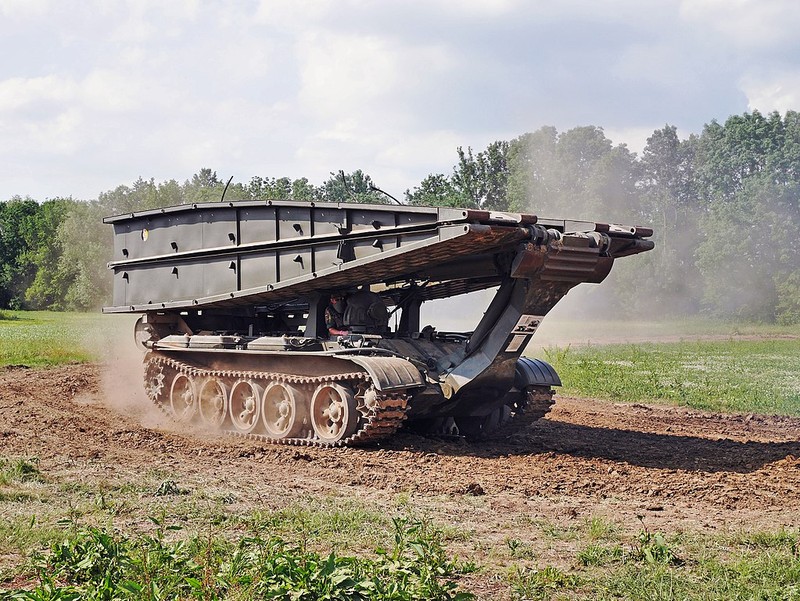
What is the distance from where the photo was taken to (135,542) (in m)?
7.12

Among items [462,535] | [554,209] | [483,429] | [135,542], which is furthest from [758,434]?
[554,209]

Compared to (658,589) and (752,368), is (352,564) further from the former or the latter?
(752,368)

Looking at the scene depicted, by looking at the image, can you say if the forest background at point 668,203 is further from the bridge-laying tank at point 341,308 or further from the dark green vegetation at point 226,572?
the dark green vegetation at point 226,572

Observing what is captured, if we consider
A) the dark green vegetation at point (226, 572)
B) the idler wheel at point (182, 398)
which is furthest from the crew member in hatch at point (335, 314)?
the dark green vegetation at point (226, 572)

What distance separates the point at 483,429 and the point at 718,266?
45163 mm

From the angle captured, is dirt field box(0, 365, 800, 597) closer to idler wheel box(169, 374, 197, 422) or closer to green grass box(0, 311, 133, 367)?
idler wheel box(169, 374, 197, 422)

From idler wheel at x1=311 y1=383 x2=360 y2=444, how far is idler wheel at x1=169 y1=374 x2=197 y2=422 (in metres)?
2.97

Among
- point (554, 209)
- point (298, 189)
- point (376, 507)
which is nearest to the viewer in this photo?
point (376, 507)

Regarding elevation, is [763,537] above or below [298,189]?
below

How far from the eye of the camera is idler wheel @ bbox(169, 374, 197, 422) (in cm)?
1575

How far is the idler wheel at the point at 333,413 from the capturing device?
1293cm

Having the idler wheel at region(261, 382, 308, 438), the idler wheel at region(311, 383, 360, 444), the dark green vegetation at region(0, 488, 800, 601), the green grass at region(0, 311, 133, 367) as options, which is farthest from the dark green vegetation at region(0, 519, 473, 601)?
the green grass at region(0, 311, 133, 367)

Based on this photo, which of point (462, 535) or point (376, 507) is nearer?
point (462, 535)

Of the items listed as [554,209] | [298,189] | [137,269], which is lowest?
[137,269]
